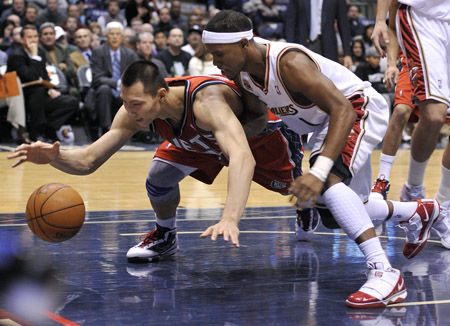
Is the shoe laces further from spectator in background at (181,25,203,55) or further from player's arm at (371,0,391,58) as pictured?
spectator in background at (181,25,203,55)

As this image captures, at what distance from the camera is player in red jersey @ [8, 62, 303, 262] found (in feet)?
11.1

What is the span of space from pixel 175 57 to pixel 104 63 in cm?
134

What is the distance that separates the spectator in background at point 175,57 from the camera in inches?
462

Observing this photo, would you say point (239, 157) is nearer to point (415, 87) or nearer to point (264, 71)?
point (264, 71)

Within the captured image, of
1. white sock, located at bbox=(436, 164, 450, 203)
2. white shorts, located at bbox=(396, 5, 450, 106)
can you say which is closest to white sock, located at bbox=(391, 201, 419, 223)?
white shorts, located at bbox=(396, 5, 450, 106)

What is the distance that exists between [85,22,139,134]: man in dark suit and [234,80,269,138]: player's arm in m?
6.92

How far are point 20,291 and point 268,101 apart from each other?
1432 millimetres

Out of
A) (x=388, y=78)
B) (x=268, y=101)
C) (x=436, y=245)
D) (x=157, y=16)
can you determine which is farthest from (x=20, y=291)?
(x=157, y=16)

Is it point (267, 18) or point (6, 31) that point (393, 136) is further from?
point (267, 18)

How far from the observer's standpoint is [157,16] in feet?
48.2

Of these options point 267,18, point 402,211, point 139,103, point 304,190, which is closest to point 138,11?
point 267,18

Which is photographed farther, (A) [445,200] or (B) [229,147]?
(A) [445,200]

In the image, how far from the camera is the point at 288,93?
11.7 feet

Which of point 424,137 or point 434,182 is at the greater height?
point 424,137
